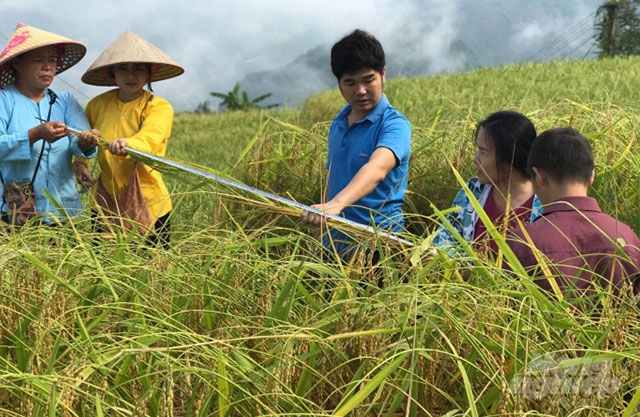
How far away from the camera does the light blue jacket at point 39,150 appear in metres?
3.10

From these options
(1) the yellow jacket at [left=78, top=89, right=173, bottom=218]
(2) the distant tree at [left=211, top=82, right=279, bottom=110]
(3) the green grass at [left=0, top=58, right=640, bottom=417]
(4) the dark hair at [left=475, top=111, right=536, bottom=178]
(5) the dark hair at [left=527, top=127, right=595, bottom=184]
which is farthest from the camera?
(2) the distant tree at [left=211, top=82, right=279, bottom=110]

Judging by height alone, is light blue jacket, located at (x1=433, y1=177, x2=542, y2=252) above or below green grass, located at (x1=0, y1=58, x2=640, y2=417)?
above

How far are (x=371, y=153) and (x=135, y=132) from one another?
102 cm

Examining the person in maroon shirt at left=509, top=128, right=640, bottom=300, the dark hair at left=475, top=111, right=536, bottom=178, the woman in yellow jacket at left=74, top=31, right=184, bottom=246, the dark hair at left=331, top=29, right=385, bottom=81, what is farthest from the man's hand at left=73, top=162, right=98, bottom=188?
the person in maroon shirt at left=509, top=128, right=640, bottom=300

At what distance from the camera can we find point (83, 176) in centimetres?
334

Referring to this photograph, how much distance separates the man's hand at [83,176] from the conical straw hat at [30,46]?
45cm

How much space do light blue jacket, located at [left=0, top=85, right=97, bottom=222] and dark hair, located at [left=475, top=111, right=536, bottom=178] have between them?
1.63 m

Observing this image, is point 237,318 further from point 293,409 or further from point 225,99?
point 225,99

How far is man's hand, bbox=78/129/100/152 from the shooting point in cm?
307

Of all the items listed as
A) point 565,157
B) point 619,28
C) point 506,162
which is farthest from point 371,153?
point 619,28

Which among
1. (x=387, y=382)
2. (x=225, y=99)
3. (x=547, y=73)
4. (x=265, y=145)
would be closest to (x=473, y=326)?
(x=387, y=382)

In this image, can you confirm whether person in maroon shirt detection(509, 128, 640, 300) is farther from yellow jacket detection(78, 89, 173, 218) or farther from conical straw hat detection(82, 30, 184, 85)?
conical straw hat detection(82, 30, 184, 85)

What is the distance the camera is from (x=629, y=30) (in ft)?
138

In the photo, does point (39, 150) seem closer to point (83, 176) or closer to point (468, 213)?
point (83, 176)
